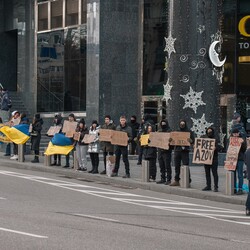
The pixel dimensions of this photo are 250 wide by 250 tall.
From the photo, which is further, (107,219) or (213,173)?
(213,173)

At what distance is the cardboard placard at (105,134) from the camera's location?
29.0 meters

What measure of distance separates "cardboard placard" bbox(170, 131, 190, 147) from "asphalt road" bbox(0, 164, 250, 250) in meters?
1.74

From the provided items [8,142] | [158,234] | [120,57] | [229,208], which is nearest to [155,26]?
[120,57]

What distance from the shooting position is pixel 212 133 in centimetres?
2627

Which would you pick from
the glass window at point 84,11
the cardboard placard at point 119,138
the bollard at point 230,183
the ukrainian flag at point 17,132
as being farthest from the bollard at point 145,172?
the glass window at point 84,11

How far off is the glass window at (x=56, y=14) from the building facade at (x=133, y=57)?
5 centimetres

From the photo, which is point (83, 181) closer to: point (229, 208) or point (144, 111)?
point (229, 208)

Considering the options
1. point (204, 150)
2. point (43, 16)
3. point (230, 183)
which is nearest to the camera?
point (230, 183)

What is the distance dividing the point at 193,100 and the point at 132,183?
7025mm

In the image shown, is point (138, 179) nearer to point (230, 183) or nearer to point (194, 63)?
point (230, 183)

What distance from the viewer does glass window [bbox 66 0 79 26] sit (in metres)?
45.2

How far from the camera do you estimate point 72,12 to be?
4569 centimetres

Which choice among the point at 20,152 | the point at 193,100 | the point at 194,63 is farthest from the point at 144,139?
the point at 20,152

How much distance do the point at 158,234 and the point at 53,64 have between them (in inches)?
1249
